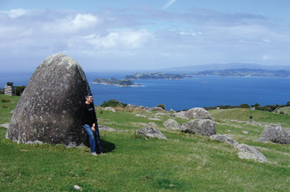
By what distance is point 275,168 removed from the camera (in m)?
13.9

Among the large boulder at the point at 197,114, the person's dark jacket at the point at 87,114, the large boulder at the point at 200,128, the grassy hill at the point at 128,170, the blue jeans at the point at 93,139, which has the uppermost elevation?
the person's dark jacket at the point at 87,114

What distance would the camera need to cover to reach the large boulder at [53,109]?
40.4ft

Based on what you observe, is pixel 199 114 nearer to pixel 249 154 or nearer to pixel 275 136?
pixel 275 136

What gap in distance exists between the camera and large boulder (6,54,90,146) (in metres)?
12.3

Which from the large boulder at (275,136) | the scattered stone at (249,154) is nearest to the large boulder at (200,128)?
the large boulder at (275,136)

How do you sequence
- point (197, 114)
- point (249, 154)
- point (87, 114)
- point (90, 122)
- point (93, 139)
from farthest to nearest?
point (197, 114) < point (249, 154) < point (90, 122) < point (87, 114) < point (93, 139)

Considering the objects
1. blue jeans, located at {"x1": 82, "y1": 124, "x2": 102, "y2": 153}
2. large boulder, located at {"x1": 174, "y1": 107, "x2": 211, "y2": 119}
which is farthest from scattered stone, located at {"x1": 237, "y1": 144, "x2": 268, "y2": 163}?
large boulder, located at {"x1": 174, "y1": 107, "x2": 211, "y2": 119}

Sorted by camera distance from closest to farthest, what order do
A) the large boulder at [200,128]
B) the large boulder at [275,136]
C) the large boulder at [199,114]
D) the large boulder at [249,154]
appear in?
the large boulder at [249,154]
the large boulder at [200,128]
the large boulder at [275,136]
the large boulder at [199,114]

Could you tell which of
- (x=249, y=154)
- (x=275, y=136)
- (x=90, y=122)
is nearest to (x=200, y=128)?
(x=275, y=136)

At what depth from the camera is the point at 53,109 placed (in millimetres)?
12367

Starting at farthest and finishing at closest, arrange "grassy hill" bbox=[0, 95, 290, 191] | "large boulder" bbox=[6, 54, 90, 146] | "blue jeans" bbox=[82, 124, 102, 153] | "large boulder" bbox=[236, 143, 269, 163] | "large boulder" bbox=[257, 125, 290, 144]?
"large boulder" bbox=[257, 125, 290, 144] < "large boulder" bbox=[236, 143, 269, 163] < "large boulder" bbox=[6, 54, 90, 146] < "blue jeans" bbox=[82, 124, 102, 153] < "grassy hill" bbox=[0, 95, 290, 191]

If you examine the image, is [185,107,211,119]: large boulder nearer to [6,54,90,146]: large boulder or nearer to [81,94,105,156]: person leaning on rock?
[81,94,105,156]: person leaning on rock

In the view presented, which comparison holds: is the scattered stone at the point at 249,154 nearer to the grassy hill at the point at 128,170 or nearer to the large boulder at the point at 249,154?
the large boulder at the point at 249,154

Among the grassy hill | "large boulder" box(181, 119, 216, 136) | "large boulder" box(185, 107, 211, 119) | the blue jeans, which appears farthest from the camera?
"large boulder" box(185, 107, 211, 119)
